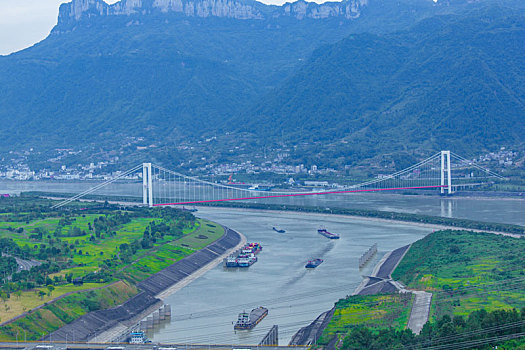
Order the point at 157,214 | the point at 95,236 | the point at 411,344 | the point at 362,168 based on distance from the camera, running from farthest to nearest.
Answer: the point at 362,168
the point at 157,214
the point at 95,236
the point at 411,344

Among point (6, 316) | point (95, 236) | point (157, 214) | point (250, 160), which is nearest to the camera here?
point (6, 316)

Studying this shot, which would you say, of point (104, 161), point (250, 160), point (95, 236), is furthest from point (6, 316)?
point (104, 161)

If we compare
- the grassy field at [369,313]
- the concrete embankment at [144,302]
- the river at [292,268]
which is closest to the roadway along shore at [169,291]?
the concrete embankment at [144,302]

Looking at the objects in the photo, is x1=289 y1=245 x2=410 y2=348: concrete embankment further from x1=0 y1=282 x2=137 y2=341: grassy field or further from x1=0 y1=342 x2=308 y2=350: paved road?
x1=0 y1=282 x2=137 y2=341: grassy field

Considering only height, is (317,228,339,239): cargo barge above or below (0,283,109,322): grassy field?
below

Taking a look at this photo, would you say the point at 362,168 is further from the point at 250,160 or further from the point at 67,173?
the point at 67,173

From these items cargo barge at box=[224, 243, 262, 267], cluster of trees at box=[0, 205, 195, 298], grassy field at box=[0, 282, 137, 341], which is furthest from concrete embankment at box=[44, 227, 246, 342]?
cluster of trees at box=[0, 205, 195, 298]

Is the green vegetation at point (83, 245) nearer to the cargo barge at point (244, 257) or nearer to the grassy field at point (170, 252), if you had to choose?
the grassy field at point (170, 252)
